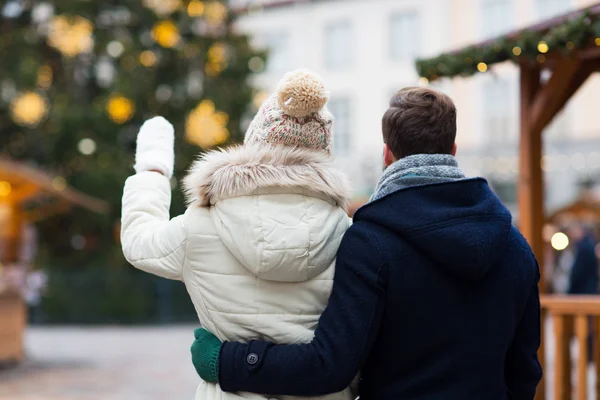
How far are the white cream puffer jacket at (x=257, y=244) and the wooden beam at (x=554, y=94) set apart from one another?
392 centimetres

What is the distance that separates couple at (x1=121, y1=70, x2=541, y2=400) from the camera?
2287 mm

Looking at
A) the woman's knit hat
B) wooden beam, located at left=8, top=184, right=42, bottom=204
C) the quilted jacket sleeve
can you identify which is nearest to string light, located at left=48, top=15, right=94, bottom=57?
wooden beam, located at left=8, top=184, right=42, bottom=204

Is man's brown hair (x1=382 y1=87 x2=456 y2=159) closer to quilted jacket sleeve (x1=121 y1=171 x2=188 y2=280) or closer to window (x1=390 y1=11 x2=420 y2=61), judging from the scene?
quilted jacket sleeve (x1=121 y1=171 x2=188 y2=280)

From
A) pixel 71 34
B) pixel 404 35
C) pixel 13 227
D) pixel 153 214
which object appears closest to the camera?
pixel 153 214

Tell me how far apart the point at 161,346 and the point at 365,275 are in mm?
13125

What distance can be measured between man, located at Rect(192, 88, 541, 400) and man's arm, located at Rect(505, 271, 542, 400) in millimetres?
95

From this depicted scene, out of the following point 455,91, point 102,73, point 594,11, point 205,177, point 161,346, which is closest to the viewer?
point 205,177

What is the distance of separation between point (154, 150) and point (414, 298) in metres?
0.86

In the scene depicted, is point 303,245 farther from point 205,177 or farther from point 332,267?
point 205,177

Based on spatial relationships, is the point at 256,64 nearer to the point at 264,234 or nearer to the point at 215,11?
the point at 215,11

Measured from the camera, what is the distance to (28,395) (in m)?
9.69

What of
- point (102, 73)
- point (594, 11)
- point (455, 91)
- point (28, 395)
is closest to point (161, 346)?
point (28, 395)

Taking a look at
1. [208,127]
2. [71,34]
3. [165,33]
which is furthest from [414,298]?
[165,33]

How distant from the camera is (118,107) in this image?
17.7 m
